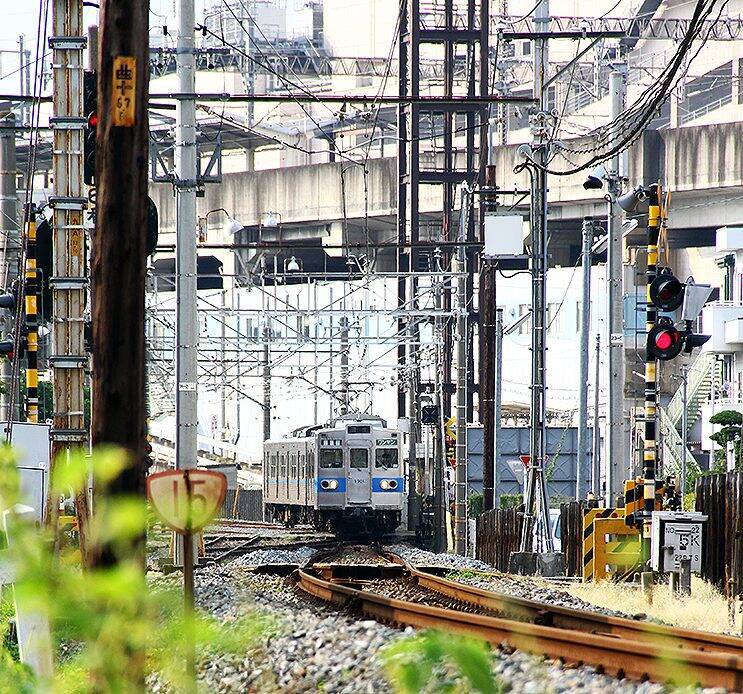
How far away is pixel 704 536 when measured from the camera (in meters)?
15.2

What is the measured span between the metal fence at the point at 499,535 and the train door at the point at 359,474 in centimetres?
435

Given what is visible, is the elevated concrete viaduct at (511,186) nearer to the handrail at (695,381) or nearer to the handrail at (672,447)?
Result: the handrail at (695,381)

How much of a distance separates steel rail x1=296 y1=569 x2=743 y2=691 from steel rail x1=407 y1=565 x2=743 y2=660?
0.16 metres

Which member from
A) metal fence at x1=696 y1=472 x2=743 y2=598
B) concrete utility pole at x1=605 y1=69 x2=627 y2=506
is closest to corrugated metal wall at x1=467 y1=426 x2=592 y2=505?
concrete utility pole at x1=605 y1=69 x2=627 y2=506

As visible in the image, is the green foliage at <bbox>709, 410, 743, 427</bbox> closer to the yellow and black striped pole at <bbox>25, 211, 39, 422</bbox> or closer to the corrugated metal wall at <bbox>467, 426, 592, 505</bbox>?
the corrugated metal wall at <bbox>467, 426, 592, 505</bbox>

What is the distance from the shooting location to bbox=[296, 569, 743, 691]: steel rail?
716cm

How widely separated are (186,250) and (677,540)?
A: 5995mm

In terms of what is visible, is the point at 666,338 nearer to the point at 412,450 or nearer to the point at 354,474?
the point at 354,474

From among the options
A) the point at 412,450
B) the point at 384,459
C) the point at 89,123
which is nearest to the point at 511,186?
the point at 412,450

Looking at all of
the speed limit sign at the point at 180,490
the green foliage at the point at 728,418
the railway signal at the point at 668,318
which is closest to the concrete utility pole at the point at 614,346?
the railway signal at the point at 668,318

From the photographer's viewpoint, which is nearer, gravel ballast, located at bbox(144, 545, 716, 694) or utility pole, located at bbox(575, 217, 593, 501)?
gravel ballast, located at bbox(144, 545, 716, 694)

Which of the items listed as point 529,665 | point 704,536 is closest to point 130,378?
point 529,665

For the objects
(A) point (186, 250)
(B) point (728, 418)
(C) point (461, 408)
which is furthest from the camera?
(B) point (728, 418)

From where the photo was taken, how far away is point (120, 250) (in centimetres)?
722
